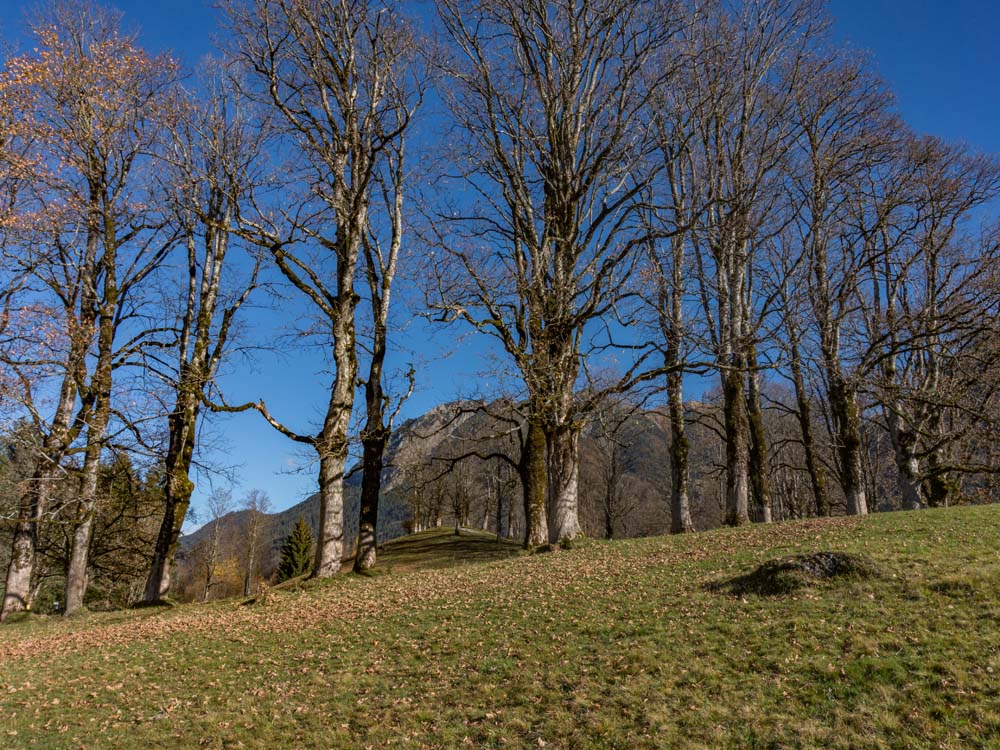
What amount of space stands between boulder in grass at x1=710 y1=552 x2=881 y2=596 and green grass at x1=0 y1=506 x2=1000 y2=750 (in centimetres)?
28

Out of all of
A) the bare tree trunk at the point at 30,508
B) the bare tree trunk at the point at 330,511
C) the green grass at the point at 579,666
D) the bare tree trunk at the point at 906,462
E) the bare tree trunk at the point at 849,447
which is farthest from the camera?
the bare tree trunk at the point at 906,462

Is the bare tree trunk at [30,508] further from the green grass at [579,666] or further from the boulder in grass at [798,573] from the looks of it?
the boulder in grass at [798,573]

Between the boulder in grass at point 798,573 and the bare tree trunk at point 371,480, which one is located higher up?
the bare tree trunk at point 371,480

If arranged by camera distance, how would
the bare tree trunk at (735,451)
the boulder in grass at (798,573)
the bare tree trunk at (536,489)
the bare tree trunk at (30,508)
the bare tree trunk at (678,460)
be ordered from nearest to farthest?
the boulder in grass at (798,573) → the bare tree trunk at (30,508) → the bare tree trunk at (536,489) → the bare tree trunk at (735,451) → the bare tree trunk at (678,460)

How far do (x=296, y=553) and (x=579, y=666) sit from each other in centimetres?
4523

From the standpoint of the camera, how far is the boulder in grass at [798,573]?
873 centimetres

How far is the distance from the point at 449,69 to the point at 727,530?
15.9 m

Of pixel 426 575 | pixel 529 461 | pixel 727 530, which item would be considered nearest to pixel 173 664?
pixel 426 575

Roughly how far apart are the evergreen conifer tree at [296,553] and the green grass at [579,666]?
36521 millimetres

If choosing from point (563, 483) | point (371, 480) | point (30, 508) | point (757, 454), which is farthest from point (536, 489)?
point (30, 508)

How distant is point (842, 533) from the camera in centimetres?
1265

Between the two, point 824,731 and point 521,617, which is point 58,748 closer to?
point 521,617

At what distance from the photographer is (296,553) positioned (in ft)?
155

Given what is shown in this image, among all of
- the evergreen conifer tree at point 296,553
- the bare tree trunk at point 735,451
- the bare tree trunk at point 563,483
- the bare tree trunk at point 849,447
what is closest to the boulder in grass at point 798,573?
the bare tree trunk at point 563,483
